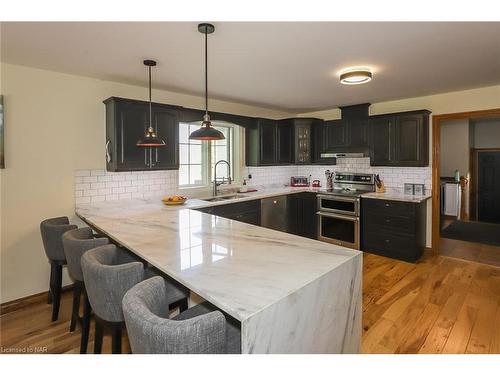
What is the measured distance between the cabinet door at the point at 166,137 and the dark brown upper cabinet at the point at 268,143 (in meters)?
1.55

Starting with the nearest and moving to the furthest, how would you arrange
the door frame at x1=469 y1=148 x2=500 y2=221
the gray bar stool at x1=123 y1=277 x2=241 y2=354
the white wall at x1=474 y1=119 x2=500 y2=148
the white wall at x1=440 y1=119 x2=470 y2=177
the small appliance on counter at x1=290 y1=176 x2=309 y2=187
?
1. the gray bar stool at x1=123 y1=277 x2=241 y2=354
2. the small appliance on counter at x1=290 y1=176 x2=309 y2=187
3. the white wall at x1=440 y1=119 x2=470 y2=177
4. the white wall at x1=474 y1=119 x2=500 y2=148
5. the door frame at x1=469 y1=148 x2=500 y2=221

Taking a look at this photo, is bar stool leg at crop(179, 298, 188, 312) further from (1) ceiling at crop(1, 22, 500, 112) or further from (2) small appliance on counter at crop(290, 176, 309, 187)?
(2) small appliance on counter at crop(290, 176, 309, 187)

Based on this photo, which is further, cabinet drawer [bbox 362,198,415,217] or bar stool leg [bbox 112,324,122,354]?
cabinet drawer [bbox 362,198,415,217]

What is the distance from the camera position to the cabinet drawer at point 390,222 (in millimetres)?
3923

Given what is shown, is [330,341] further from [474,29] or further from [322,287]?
[474,29]

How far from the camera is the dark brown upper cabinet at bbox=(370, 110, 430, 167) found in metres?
4.14

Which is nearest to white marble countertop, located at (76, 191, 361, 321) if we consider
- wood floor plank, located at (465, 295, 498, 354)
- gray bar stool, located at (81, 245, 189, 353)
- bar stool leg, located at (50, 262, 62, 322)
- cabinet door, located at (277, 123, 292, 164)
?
gray bar stool, located at (81, 245, 189, 353)

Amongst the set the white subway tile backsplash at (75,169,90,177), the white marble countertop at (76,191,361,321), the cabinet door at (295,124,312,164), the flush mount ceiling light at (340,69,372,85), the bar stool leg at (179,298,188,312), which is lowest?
the bar stool leg at (179,298,188,312)

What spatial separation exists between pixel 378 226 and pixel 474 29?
2750 mm

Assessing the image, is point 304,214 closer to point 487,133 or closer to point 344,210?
point 344,210

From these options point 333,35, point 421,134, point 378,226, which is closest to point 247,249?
point 333,35

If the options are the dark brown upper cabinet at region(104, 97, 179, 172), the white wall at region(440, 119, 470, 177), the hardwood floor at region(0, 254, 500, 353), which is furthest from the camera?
the white wall at region(440, 119, 470, 177)

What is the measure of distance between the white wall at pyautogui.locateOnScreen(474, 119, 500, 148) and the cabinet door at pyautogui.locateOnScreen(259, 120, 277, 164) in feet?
17.6

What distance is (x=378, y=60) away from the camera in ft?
8.99
